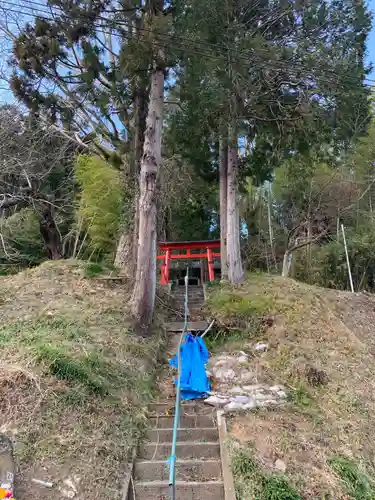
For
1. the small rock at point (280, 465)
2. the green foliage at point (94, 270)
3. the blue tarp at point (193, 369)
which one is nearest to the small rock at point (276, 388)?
the blue tarp at point (193, 369)

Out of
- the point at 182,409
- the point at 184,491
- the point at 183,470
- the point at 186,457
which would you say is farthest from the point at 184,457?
the point at 182,409

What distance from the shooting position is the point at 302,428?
3986 mm

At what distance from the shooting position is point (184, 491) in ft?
10.6

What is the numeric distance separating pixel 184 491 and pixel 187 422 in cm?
99

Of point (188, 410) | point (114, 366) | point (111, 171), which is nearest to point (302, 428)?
point (188, 410)

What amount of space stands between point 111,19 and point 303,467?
20.9ft

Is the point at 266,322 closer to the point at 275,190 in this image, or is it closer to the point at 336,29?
the point at 336,29

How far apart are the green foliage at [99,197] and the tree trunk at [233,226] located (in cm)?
301

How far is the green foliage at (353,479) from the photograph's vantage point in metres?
3.35

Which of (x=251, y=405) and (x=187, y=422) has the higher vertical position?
(x=251, y=405)

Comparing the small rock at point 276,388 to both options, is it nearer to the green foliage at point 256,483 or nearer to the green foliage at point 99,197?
the green foliage at point 256,483

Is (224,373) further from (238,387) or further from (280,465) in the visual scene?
(280,465)

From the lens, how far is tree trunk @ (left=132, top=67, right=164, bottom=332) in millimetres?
5723

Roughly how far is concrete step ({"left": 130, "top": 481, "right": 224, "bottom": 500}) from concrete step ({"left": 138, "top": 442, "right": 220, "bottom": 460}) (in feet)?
1.27
